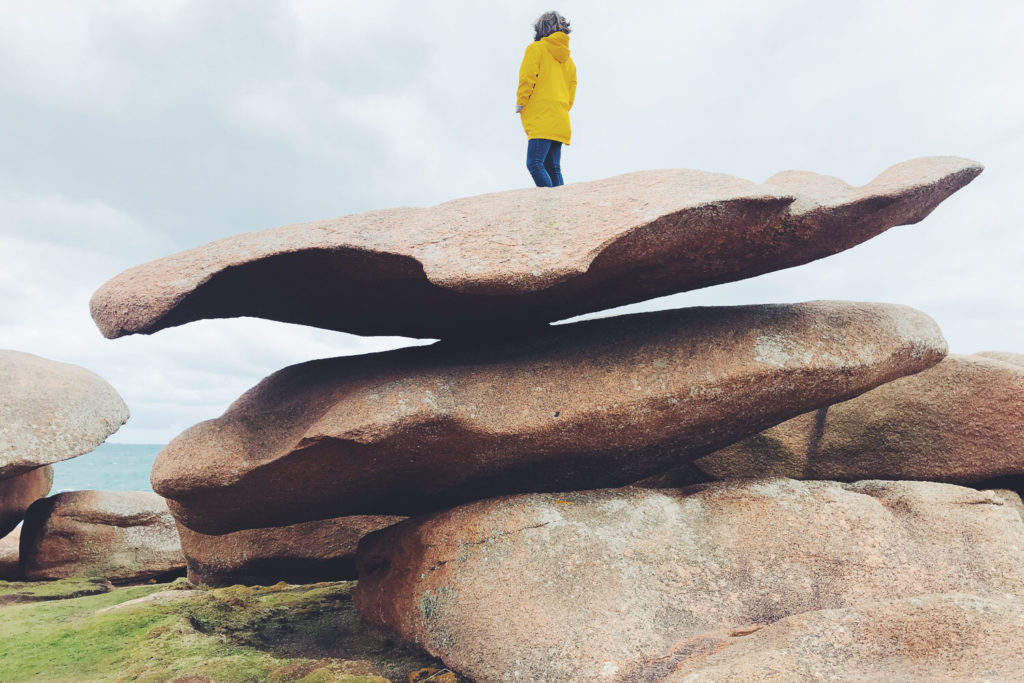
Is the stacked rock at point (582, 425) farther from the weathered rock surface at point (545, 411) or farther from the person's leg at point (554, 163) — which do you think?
the person's leg at point (554, 163)

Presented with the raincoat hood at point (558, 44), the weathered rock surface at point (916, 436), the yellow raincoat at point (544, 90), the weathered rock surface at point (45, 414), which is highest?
the raincoat hood at point (558, 44)

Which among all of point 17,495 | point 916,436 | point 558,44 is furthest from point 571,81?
point 17,495

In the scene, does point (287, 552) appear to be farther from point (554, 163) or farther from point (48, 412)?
point (554, 163)

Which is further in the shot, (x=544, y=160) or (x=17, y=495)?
(x=17, y=495)

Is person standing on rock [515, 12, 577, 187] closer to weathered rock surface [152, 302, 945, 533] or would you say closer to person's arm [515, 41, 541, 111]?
person's arm [515, 41, 541, 111]

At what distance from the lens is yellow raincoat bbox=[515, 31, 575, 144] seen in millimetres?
7676

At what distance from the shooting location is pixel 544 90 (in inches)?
→ 304

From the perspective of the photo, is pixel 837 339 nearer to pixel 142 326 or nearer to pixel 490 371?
pixel 490 371

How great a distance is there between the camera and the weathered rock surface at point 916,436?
6.39 m

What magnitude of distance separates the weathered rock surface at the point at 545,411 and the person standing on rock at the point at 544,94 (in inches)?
103

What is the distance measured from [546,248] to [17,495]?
30.0 feet

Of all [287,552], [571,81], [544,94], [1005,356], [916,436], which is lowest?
[287,552]

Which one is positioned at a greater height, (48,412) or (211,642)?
(48,412)

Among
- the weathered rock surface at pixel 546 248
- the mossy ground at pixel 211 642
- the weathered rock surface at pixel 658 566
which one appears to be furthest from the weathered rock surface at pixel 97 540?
the weathered rock surface at pixel 658 566
